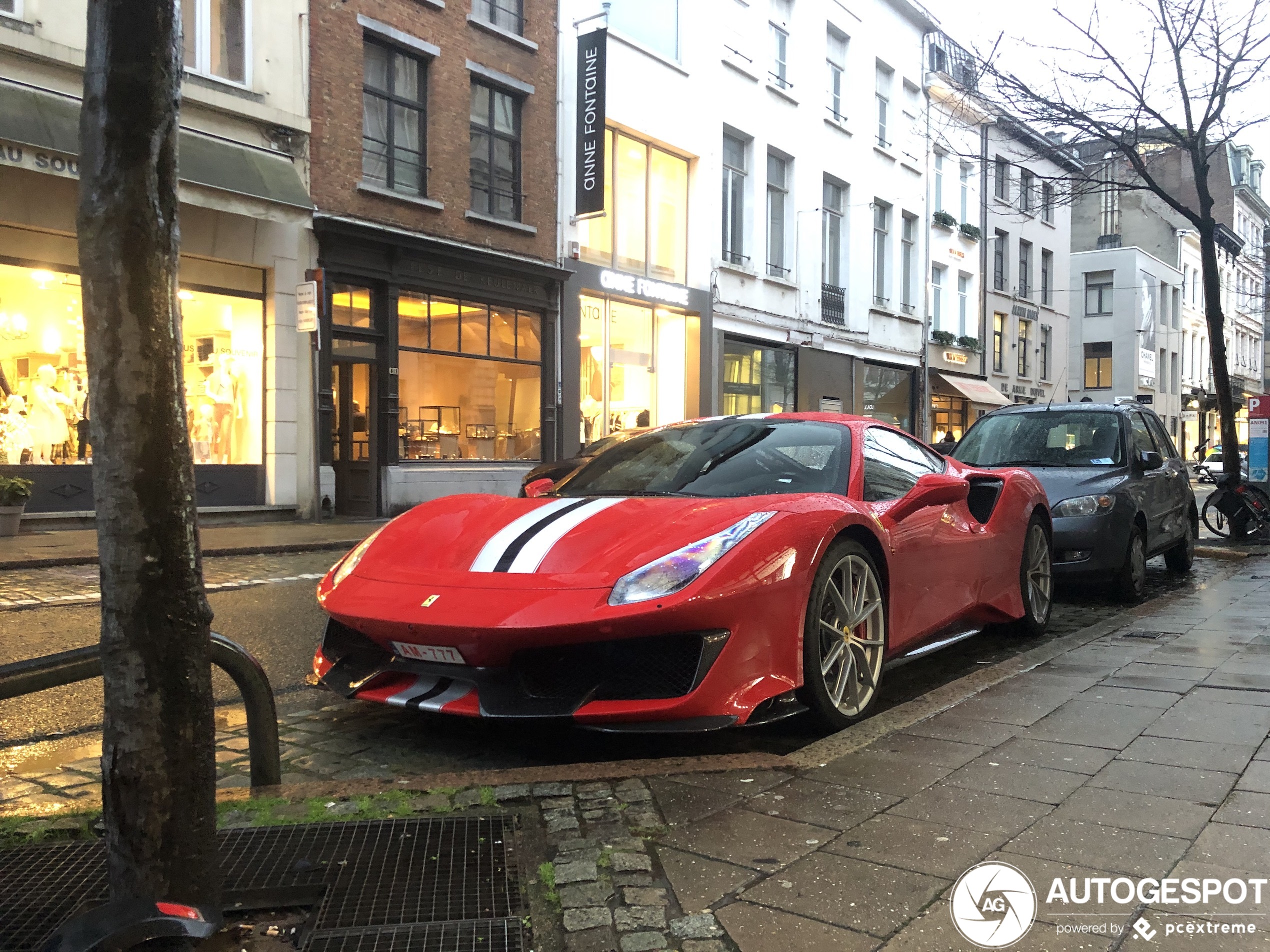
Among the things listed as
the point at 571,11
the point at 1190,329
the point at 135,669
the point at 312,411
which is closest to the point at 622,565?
the point at 135,669

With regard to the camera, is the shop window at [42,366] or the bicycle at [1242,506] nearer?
the shop window at [42,366]

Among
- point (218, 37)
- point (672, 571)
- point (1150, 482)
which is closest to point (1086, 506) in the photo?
point (1150, 482)

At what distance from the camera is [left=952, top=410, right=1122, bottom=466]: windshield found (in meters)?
8.91

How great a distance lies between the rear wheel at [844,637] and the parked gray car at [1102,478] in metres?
Result: 4.08

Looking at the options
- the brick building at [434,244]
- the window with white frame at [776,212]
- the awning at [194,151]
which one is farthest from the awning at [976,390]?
the awning at [194,151]

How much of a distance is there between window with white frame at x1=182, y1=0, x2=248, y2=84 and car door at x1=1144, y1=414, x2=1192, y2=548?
1211 cm

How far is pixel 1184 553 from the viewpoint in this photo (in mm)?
10320

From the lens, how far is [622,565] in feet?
12.3

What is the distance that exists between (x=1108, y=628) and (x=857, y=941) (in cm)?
502

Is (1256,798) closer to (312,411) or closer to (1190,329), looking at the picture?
(312,411)

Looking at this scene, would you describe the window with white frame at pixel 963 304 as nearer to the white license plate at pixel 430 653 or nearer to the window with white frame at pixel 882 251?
the window with white frame at pixel 882 251

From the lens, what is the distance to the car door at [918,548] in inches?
187

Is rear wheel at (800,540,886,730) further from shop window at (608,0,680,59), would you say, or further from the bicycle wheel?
shop window at (608,0,680,59)

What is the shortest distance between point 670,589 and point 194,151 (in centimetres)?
1215
